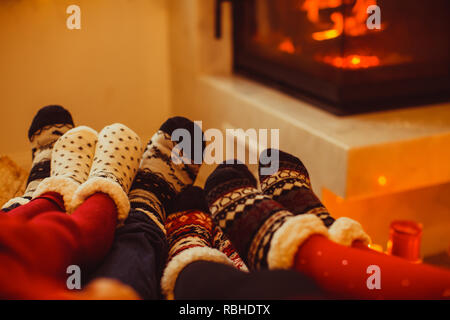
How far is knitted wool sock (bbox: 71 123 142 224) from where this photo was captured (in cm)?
67

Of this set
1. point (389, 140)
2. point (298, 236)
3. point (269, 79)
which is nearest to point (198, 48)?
point (269, 79)

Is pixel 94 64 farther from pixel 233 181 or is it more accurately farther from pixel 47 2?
pixel 233 181

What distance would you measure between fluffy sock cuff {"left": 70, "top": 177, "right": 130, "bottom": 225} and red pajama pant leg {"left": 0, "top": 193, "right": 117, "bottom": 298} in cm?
1

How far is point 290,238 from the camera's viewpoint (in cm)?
54

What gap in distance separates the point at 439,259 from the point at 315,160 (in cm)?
54

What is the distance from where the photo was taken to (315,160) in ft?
3.73

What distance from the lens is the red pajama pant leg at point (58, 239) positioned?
46 centimetres

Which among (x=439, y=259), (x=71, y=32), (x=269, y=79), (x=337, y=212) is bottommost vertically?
(x=439, y=259)

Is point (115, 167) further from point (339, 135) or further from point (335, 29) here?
point (335, 29)

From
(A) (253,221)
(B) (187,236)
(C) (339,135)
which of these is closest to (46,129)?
(B) (187,236)

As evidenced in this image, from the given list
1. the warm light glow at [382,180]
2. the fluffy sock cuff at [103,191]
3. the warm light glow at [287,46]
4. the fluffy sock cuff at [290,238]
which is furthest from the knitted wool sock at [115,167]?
the warm light glow at [287,46]

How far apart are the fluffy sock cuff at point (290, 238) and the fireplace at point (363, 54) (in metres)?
0.73

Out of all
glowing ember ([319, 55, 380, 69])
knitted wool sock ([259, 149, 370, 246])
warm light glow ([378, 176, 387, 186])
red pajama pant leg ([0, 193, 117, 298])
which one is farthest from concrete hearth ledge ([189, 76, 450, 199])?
red pajama pant leg ([0, 193, 117, 298])

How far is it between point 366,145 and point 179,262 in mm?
627
